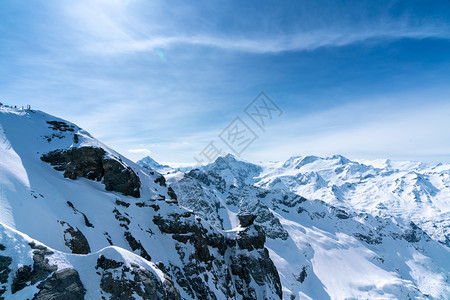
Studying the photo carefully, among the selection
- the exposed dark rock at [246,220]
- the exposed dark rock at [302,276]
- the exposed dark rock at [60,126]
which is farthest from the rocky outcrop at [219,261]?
the exposed dark rock at [302,276]

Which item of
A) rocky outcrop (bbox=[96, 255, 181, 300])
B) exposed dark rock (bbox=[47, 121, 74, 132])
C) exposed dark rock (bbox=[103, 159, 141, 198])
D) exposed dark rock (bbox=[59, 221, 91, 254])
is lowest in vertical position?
rocky outcrop (bbox=[96, 255, 181, 300])

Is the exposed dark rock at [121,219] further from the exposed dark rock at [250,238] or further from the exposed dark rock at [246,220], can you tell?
the exposed dark rock at [246,220]

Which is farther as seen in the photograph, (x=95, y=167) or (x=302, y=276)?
(x=302, y=276)

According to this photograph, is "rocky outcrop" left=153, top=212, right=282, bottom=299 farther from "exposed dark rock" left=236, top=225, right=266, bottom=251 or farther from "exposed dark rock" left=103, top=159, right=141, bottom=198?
"exposed dark rock" left=103, top=159, right=141, bottom=198

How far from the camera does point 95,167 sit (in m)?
55.5

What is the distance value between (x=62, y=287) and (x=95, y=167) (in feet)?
132

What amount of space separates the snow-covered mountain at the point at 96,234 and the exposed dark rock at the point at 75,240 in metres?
0.16

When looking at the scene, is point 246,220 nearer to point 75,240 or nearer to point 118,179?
point 118,179

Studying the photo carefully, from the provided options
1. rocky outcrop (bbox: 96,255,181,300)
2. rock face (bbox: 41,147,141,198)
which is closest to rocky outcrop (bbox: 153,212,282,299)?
rock face (bbox: 41,147,141,198)

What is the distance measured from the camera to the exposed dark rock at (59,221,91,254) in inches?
1248

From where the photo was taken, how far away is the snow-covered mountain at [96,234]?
2081cm

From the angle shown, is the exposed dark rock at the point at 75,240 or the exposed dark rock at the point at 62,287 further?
the exposed dark rock at the point at 75,240

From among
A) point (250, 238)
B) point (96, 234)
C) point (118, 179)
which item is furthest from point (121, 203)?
point (250, 238)

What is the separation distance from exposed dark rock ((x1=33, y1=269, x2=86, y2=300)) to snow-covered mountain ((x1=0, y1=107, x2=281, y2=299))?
7 centimetres
